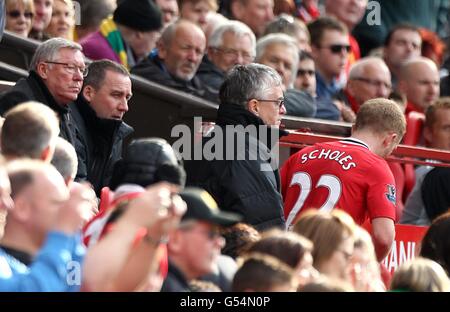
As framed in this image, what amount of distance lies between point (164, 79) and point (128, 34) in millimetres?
871

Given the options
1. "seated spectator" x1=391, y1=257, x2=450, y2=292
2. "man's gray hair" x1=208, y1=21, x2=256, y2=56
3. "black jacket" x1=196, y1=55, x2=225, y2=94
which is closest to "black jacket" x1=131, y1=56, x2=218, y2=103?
"black jacket" x1=196, y1=55, x2=225, y2=94

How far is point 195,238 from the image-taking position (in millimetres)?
6590

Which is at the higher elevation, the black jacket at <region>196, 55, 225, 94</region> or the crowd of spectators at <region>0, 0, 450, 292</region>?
the crowd of spectators at <region>0, 0, 450, 292</region>

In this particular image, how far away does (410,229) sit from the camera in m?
11.0

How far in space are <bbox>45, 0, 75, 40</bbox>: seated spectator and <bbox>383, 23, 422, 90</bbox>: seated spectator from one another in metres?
4.37

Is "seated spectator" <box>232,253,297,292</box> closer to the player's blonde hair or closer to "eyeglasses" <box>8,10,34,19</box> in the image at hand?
the player's blonde hair

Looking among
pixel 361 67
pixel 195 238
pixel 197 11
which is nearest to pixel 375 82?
pixel 361 67

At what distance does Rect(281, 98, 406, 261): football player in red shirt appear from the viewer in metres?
9.90

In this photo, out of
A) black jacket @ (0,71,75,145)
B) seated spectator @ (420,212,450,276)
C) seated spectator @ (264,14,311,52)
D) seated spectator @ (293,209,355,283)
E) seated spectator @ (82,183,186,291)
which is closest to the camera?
seated spectator @ (82,183,186,291)

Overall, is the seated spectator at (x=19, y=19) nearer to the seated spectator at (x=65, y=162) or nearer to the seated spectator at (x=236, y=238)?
the seated spectator at (x=65, y=162)

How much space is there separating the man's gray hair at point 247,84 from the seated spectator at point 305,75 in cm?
385

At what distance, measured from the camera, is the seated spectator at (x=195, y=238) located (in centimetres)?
647

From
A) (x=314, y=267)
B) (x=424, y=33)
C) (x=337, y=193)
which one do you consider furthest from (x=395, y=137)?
(x=424, y=33)

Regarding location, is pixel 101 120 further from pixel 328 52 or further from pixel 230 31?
pixel 328 52
